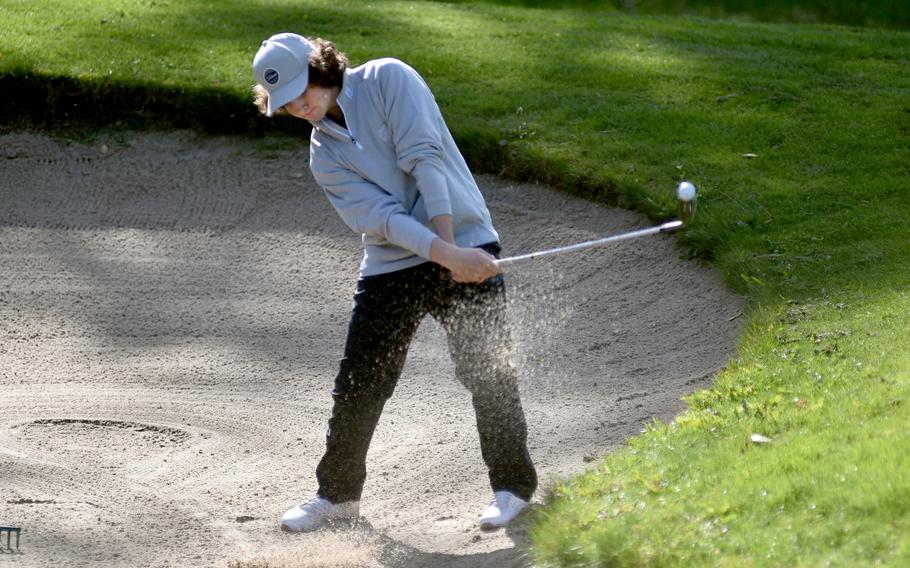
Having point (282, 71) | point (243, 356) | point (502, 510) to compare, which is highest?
point (282, 71)

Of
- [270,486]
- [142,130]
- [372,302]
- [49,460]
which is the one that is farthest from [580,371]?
[142,130]

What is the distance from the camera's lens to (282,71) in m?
4.17

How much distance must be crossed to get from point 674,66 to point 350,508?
20.1 ft

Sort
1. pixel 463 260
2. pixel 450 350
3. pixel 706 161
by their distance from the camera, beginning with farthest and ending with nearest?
pixel 706 161
pixel 450 350
pixel 463 260

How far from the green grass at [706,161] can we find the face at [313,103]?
1599 mm

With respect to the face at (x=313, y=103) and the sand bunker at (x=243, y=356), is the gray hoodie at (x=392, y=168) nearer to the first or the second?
the face at (x=313, y=103)

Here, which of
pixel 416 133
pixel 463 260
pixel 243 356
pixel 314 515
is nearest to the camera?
pixel 463 260

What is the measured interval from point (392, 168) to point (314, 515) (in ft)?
4.53

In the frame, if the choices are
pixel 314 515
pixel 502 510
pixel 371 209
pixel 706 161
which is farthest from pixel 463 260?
pixel 706 161

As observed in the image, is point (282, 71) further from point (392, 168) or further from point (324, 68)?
point (392, 168)

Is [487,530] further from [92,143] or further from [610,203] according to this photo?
[92,143]

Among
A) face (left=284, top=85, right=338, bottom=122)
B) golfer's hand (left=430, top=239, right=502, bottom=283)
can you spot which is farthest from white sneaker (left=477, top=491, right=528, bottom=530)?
face (left=284, top=85, right=338, bottom=122)

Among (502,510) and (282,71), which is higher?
(282,71)

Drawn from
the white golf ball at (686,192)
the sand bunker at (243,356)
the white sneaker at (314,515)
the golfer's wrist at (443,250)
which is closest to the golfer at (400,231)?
the golfer's wrist at (443,250)
